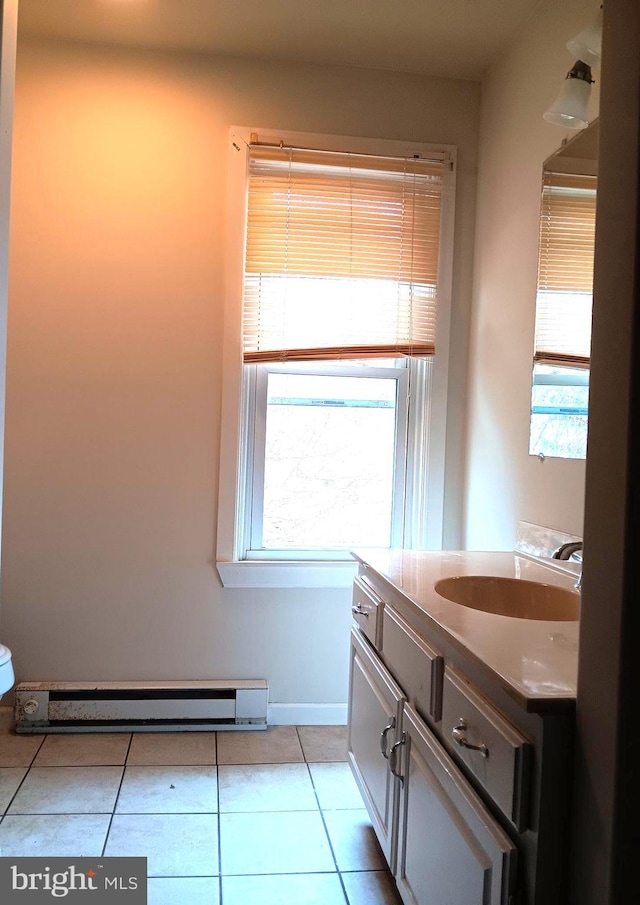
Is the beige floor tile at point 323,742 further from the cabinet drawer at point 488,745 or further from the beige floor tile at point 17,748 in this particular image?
the cabinet drawer at point 488,745

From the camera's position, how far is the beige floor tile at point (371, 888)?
5.65ft

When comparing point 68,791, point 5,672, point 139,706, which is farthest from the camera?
point 139,706

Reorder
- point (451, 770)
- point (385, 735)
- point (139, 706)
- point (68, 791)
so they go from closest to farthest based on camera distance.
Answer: point (451, 770) → point (385, 735) → point (68, 791) → point (139, 706)

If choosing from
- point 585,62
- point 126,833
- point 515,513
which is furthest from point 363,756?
point 585,62

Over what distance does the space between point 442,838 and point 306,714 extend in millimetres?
1543

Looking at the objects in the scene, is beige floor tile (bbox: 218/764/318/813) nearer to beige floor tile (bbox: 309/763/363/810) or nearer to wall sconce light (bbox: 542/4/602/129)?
beige floor tile (bbox: 309/763/363/810)

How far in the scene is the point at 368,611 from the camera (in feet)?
6.40

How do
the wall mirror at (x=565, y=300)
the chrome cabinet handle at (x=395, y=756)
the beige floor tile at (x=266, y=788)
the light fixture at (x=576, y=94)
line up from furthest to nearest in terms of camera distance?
the beige floor tile at (x=266, y=788) < the wall mirror at (x=565, y=300) < the light fixture at (x=576, y=94) < the chrome cabinet handle at (x=395, y=756)

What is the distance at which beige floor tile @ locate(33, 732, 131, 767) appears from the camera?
7.84 ft

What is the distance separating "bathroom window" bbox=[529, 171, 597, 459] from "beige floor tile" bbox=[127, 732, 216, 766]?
1.57 metres

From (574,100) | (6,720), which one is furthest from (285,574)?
(574,100)

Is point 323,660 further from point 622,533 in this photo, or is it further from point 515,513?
point 622,533

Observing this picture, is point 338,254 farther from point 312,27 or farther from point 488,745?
point 488,745

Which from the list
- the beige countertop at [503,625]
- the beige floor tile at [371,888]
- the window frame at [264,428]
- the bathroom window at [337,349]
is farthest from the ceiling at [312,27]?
the beige floor tile at [371,888]
